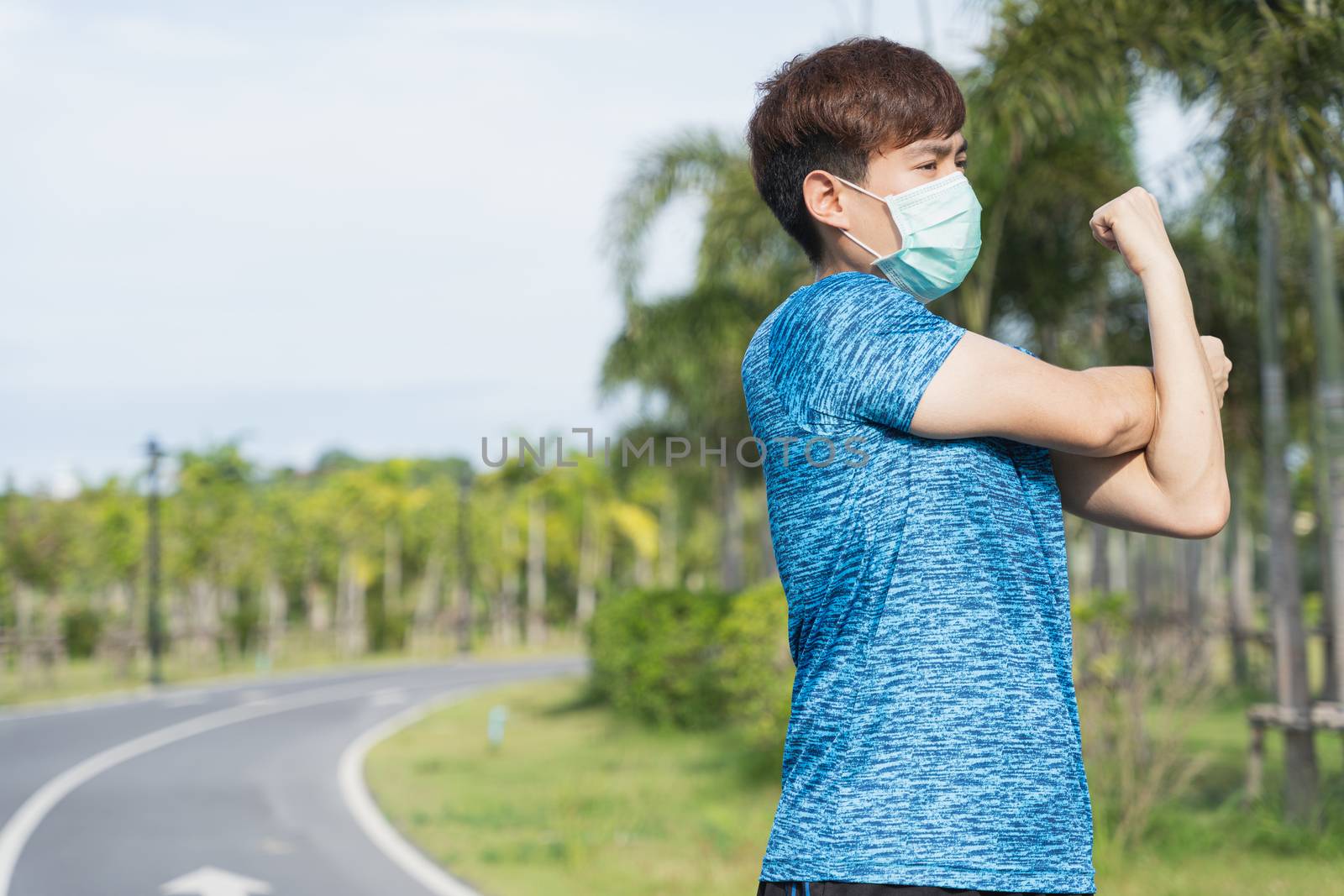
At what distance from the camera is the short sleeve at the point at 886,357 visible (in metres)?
1.41

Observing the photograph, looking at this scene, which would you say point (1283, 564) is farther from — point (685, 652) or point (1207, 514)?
point (1207, 514)

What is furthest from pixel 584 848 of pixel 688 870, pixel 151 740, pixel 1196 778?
pixel 151 740

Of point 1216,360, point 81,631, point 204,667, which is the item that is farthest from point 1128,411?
point 81,631

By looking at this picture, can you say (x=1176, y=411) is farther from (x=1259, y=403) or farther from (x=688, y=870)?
(x=1259, y=403)

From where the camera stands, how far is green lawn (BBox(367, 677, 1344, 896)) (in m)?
7.21

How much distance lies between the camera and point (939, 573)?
4.65 ft

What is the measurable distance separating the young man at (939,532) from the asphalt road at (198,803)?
260 inches

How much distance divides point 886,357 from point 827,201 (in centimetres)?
27

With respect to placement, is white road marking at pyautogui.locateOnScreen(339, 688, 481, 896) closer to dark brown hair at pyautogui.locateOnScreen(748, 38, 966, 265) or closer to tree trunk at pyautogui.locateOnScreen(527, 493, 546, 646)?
dark brown hair at pyautogui.locateOnScreen(748, 38, 966, 265)

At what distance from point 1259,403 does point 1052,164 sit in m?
6.38

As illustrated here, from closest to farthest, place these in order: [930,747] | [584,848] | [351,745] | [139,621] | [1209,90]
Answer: [930,747], [1209,90], [584,848], [351,745], [139,621]

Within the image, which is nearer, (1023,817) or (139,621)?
(1023,817)

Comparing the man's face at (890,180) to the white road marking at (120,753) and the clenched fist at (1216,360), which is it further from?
the white road marking at (120,753)

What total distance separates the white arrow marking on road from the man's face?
715 cm
